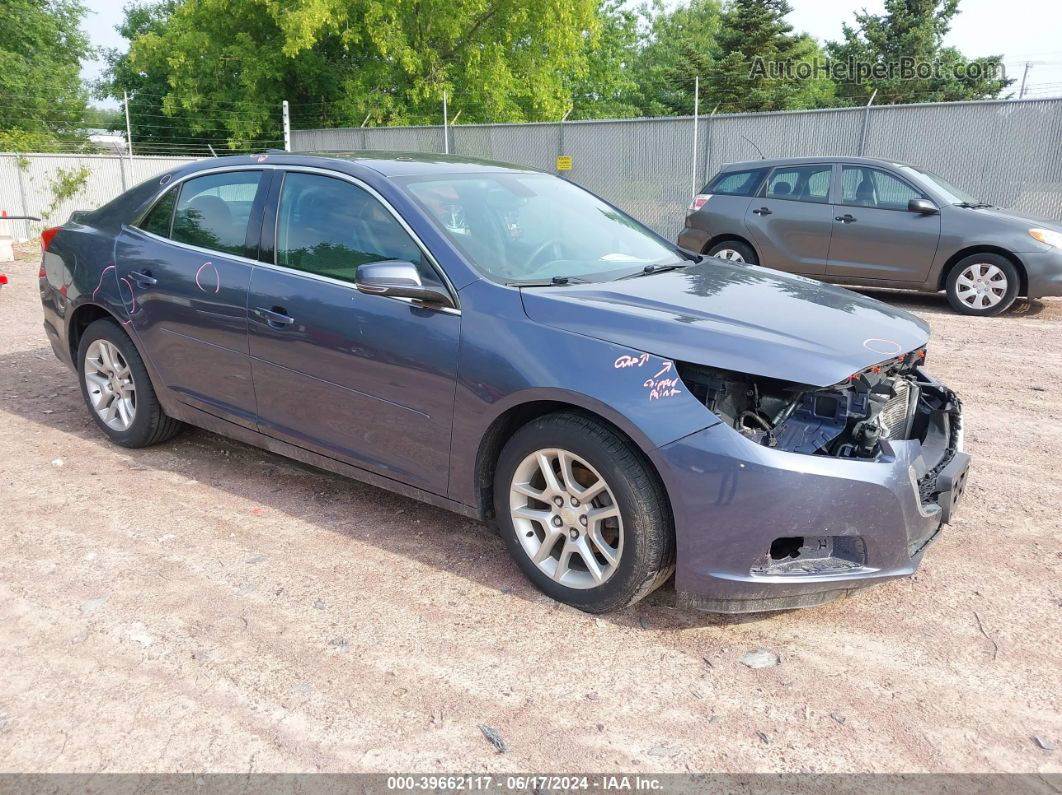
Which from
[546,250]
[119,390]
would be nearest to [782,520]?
[546,250]

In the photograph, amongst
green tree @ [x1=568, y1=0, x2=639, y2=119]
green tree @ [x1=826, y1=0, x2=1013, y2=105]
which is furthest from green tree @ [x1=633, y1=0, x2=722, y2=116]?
green tree @ [x1=826, y1=0, x2=1013, y2=105]

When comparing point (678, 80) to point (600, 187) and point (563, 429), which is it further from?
point (563, 429)

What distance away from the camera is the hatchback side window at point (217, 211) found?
4176mm

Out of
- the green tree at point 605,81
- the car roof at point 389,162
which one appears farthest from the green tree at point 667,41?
the car roof at point 389,162

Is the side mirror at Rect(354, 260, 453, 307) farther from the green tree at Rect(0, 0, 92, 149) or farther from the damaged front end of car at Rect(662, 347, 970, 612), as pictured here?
the green tree at Rect(0, 0, 92, 149)

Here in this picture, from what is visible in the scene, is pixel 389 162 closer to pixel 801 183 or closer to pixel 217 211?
pixel 217 211

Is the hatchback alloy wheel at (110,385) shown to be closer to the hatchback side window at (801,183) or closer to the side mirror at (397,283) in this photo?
the side mirror at (397,283)

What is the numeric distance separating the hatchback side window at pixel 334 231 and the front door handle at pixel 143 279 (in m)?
0.94

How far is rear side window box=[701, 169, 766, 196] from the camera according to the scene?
10.4m

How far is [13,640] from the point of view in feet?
9.82

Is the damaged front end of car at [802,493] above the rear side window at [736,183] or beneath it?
beneath

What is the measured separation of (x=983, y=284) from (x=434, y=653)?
328 inches

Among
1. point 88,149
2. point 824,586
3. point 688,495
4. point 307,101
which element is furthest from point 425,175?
point 88,149

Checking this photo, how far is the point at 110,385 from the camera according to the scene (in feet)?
16.2
